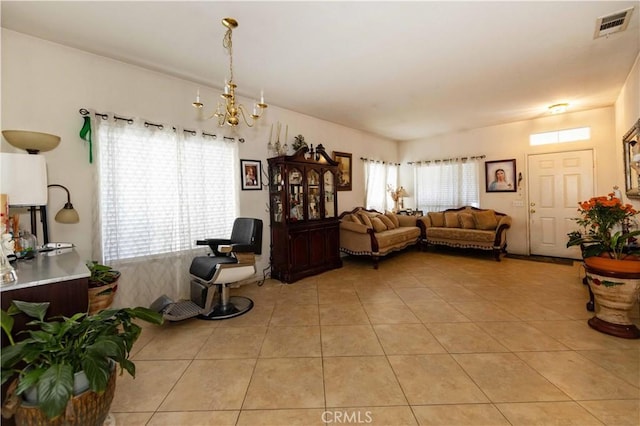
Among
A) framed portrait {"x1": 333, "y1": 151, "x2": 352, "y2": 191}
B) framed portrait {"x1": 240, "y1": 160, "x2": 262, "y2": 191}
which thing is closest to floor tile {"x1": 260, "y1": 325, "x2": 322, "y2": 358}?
framed portrait {"x1": 240, "y1": 160, "x2": 262, "y2": 191}

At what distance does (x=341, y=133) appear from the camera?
17.8 ft

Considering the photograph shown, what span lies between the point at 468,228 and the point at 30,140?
6209 millimetres

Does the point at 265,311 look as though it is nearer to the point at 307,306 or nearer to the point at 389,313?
the point at 307,306

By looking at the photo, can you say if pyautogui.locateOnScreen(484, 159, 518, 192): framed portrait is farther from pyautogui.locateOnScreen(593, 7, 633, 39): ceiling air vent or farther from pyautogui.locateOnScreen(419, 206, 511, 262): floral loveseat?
pyautogui.locateOnScreen(593, 7, 633, 39): ceiling air vent

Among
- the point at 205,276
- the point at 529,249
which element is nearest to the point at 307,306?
the point at 205,276

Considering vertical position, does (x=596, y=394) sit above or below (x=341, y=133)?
below

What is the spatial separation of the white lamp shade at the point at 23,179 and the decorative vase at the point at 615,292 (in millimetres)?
4408

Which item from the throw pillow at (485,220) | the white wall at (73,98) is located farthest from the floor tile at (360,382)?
the throw pillow at (485,220)

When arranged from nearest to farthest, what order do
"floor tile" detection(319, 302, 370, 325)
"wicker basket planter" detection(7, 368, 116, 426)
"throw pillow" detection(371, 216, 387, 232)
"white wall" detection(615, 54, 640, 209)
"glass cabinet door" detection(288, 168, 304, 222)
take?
1. "wicker basket planter" detection(7, 368, 116, 426)
2. "floor tile" detection(319, 302, 370, 325)
3. "white wall" detection(615, 54, 640, 209)
4. "glass cabinet door" detection(288, 168, 304, 222)
5. "throw pillow" detection(371, 216, 387, 232)

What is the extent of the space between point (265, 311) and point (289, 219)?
1.37 meters

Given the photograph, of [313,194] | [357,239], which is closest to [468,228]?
[357,239]

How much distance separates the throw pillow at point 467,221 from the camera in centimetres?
544

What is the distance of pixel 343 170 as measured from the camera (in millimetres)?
5441

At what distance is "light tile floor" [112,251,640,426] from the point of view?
1550 millimetres
